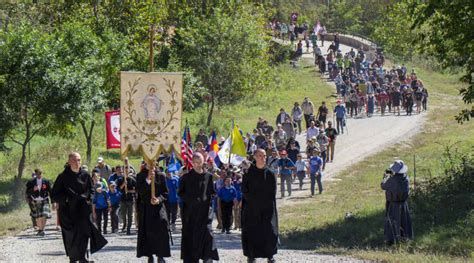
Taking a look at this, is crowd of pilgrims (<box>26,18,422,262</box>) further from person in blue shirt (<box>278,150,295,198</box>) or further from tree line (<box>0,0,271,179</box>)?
tree line (<box>0,0,271,179</box>)

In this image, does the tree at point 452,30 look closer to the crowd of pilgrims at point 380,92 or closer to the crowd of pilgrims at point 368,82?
the crowd of pilgrims at point 368,82

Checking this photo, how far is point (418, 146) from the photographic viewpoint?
40.7 metres

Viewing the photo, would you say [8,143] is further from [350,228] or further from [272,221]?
[272,221]

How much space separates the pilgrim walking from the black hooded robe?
5391 millimetres

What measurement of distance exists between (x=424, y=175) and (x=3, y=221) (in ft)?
41.3

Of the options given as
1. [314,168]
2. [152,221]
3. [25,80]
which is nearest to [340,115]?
[314,168]

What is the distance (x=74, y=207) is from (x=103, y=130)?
2832cm

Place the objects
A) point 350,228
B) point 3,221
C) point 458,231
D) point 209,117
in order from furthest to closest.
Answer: point 209,117 → point 3,221 → point 350,228 → point 458,231

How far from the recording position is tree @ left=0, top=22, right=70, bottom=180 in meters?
32.2

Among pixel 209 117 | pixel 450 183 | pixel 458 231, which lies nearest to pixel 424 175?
pixel 450 183

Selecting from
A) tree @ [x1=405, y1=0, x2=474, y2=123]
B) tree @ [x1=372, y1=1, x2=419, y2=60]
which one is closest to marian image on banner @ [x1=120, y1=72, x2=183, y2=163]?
tree @ [x1=405, y1=0, x2=474, y2=123]

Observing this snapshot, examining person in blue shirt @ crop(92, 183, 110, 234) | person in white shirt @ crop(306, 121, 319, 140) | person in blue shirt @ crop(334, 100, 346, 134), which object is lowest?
person in blue shirt @ crop(92, 183, 110, 234)

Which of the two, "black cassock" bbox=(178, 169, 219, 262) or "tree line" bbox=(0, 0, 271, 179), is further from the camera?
"tree line" bbox=(0, 0, 271, 179)

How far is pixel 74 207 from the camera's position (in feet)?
52.6
